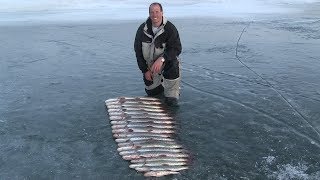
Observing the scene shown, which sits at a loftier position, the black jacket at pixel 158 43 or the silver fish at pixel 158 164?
the black jacket at pixel 158 43

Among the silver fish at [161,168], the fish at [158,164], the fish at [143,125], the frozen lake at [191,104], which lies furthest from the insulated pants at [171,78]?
the silver fish at [161,168]

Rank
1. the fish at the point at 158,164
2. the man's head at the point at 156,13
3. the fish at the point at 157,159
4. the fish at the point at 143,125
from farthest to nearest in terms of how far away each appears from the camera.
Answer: the man's head at the point at 156,13
the fish at the point at 143,125
the fish at the point at 157,159
the fish at the point at 158,164

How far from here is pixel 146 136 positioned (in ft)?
20.1

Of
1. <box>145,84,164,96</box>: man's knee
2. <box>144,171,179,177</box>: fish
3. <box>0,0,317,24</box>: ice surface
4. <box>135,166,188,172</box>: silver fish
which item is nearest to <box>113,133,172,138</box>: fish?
<box>135,166,188,172</box>: silver fish

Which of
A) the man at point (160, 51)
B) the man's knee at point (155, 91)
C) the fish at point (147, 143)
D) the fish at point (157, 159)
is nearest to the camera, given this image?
the fish at point (157, 159)

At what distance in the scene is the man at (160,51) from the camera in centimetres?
712

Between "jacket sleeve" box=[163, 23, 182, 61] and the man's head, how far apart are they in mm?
249

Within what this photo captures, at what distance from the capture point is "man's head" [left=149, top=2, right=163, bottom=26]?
6812 mm

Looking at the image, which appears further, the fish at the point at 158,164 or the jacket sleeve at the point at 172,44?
the jacket sleeve at the point at 172,44

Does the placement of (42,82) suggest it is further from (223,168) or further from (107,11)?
(107,11)

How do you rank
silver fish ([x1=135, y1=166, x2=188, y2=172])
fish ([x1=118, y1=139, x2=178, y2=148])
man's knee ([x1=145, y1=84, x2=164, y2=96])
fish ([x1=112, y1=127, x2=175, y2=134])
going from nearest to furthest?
silver fish ([x1=135, y1=166, x2=188, y2=172]), fish ([x1=118, y1=139, x2=178, y2=148]), fish ([x1=112, y1=127, x2=175, y2=134]), man's knee ([x1=145, y1=84, x2=164, y2=96])

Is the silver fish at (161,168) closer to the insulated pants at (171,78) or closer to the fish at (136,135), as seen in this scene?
the fish at (136,135)

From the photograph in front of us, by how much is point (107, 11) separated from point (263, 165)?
18.9 metres

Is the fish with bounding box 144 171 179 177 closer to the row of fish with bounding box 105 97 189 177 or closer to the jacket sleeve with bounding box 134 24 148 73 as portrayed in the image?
the row of fish with bounding box 105 97 189 177
